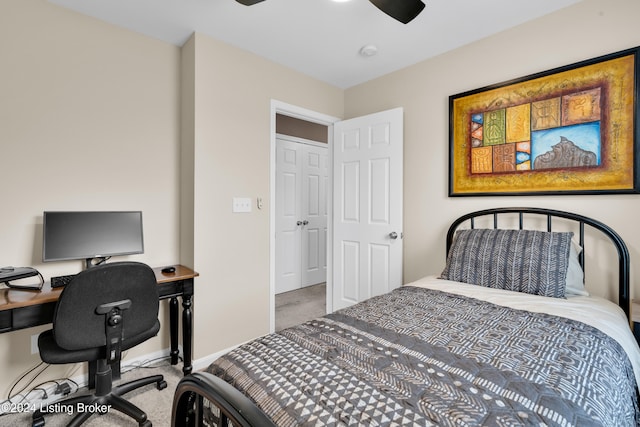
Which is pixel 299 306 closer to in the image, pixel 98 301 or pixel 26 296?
pixel 98 301

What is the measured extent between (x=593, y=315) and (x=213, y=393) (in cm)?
174

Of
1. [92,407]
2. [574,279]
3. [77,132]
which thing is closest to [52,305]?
[92,407]

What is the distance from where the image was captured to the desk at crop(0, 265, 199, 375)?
5.26 feet

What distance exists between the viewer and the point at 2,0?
6.16 feet

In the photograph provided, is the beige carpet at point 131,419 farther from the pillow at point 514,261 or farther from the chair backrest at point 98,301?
the pillow at point 514,261

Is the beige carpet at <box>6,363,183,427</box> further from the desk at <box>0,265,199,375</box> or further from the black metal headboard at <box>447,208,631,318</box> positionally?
the black metal headboard at <box>447,208,631,318</box>

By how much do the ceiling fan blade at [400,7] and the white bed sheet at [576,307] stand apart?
160 cm

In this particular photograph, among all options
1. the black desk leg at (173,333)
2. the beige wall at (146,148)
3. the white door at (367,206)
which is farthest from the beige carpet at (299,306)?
the black desk leg at (173,333)

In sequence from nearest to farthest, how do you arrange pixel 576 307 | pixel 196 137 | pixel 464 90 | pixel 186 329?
pixel 576 307, pixel 186 329, pixel 196 137, pixel 464 90

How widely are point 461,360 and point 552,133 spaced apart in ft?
5.90

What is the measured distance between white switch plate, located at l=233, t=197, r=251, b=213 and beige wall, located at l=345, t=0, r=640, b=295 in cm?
143

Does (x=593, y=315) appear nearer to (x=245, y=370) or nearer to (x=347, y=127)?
(x=245, y=370)

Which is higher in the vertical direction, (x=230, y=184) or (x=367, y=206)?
(x=230, y=184)

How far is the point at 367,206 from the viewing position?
120 inches
